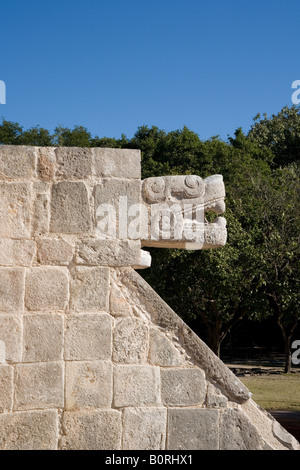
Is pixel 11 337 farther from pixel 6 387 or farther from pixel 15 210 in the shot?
pixel 15 210

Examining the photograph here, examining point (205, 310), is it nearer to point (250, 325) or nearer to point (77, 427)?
point (250, 325)

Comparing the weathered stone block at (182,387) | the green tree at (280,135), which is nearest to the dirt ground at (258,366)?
the weathered stone block at (182,387)

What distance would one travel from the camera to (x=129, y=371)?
409 cm

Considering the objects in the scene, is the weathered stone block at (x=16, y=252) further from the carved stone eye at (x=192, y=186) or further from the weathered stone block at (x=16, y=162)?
the carved stone eye at (x=192, y=186)

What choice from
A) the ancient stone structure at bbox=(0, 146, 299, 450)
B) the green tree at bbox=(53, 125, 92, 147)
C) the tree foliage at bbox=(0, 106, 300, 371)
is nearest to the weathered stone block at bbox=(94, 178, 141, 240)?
the ancient stone structure at bbox=(0, 146, 299, 450)

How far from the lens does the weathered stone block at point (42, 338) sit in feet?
13.2

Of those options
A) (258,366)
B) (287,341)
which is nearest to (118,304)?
(287,341)

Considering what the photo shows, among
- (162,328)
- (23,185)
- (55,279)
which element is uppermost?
(23,185)

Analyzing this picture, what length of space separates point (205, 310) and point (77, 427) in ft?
43.9

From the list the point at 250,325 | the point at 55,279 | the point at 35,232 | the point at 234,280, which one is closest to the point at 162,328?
the point at 55,279

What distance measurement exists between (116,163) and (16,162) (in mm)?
723

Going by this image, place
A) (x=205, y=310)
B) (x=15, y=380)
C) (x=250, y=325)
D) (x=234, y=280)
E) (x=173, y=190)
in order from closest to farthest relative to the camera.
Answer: (x=15, y=380) → (x=173, y=190) → (x=234, y=280) → (x=205, y=310) → (x=250, y=325)

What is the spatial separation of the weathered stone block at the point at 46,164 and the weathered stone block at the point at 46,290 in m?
0.67

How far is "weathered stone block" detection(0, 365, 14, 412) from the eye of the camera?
12.9 ft
